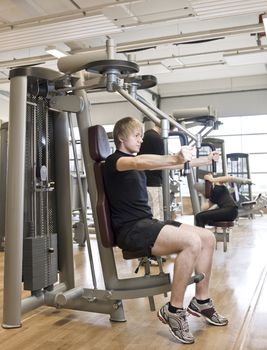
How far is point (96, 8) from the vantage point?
509 cm

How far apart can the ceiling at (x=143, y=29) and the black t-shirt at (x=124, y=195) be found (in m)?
1.65

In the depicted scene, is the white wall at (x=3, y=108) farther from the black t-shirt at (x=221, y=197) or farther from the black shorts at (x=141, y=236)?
the black shorts at (x=141, y=236)

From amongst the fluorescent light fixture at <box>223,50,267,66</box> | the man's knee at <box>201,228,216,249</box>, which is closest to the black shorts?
the man's knee at <box>201,228,216,249</box>

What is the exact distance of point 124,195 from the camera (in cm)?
248

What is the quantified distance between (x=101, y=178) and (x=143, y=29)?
5003mm

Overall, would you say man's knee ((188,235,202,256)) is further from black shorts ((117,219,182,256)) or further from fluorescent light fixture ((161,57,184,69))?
fluorescent light fixture ((161,57,184,69))

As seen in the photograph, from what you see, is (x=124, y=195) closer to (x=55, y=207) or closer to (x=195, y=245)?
(x=195, y=245)

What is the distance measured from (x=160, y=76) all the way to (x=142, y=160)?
29.6ft

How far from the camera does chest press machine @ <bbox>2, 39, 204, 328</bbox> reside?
99.3 inches

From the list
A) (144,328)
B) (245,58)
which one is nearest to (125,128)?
(144,328)

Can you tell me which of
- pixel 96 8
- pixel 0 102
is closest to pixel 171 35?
pixel 96 8

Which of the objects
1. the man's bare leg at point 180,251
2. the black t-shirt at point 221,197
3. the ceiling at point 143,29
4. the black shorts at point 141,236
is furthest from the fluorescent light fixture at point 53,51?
the man's bare leg at point 180,251

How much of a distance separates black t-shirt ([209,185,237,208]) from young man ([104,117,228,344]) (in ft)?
8.66

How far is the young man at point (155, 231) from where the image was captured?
229 centimetres
